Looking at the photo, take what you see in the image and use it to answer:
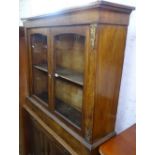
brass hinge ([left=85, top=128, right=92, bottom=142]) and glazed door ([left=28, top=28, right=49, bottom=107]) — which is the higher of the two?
glazed door ([left=28, top=28, right=49, bottom=107])

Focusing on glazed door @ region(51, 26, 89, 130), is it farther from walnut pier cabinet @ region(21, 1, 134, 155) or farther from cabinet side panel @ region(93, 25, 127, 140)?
cabinet side panel @ region(93, 25, 127, 140)

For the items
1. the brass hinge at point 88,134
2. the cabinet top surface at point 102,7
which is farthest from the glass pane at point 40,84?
the cabinet top surface at point 102,7

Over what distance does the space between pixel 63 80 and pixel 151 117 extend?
96 centimetres

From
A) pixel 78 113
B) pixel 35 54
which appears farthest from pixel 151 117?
pixel 35 54

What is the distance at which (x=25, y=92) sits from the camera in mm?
1991

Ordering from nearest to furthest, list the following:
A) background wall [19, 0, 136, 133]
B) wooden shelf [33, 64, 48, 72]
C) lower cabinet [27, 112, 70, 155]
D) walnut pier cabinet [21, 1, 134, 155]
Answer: walnut pier cabinet [21, 1, 134, 155]
background wall [19, 0, 136, 133]
lower cabinet [27, 112, 70, 155]
wooden shelf [33, 64, 48, 72]

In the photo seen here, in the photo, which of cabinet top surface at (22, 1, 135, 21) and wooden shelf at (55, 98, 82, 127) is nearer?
cabinet top surface at (22, 1, 135, 21)

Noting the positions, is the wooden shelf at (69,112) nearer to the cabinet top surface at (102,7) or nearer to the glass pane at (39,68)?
the glass pane at (39,68)

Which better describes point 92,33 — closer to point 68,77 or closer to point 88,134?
point 68,77

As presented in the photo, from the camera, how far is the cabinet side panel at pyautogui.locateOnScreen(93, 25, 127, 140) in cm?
95

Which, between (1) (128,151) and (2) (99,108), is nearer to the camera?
(1) (128,151)

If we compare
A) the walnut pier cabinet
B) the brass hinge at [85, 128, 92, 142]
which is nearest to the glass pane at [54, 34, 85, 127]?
the walnut pier cabinet
